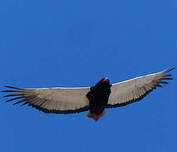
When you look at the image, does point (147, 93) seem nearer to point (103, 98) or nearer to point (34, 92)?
point (103, 98)

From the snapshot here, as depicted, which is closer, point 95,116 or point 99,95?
point 99,95

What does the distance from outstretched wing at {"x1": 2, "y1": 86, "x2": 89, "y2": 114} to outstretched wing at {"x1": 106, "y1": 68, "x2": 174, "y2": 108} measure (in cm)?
137

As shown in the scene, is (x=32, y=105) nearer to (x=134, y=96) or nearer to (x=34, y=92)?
(x=34, y=92)

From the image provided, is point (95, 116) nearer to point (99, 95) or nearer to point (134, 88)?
point (99, 95)

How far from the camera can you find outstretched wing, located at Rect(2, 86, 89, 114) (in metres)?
26.8

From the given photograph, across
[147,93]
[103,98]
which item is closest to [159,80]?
[147,93]

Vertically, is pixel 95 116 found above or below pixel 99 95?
below

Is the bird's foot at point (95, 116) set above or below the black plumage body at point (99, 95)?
below

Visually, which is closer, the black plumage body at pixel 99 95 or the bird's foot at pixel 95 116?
the black plumage body at pixel 99 95

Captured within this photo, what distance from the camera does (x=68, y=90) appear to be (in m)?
27.2

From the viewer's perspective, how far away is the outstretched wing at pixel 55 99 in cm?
2680

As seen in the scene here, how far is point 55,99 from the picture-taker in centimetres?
2753

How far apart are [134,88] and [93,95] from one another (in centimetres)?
205

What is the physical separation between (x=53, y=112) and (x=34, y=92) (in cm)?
136
